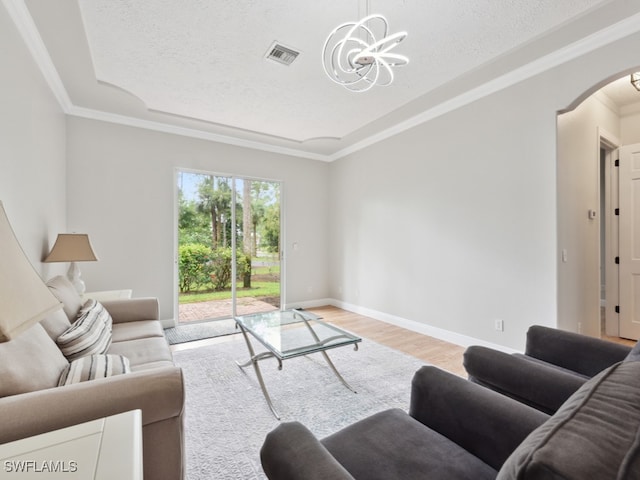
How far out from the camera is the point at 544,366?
1.43 meters

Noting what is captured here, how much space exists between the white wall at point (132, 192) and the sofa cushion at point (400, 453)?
3.81m

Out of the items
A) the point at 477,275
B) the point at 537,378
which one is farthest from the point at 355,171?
the point at 537,378

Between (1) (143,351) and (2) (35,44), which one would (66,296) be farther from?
(2) (35,44)

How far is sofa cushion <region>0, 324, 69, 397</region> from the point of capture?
1.11m

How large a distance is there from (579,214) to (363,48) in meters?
2.76

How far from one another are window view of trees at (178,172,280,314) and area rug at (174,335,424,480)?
138cm

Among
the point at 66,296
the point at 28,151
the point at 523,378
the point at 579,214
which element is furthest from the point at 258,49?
the point at 579,214

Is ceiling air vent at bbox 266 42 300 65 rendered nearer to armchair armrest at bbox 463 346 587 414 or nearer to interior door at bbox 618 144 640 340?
armchair armrest at bbox 463 346 587 414

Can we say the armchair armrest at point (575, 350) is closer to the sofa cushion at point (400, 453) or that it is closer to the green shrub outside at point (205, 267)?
the sofa cushion at point (400, 453)

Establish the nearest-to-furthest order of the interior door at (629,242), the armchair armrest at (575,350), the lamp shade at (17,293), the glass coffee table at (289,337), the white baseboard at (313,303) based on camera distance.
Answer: the lamp shade at (17,293), the armchair armrest at (575,350), the glass coffee table at (289,337), the interior door at (629,242), the white baseboard at (313,303)

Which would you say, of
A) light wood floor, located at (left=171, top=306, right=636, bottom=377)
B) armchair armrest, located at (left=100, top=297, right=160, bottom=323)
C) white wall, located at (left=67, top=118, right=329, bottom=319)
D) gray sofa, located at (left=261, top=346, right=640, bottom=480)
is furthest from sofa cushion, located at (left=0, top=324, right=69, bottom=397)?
white wall, located at (left=67, top=118, right=329, bottom=319)

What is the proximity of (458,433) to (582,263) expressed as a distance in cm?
297

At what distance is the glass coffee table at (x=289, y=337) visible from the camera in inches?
87.7

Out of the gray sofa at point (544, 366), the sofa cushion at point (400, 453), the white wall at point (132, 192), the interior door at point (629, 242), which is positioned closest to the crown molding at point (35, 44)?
the white wall at point (132, 192)
